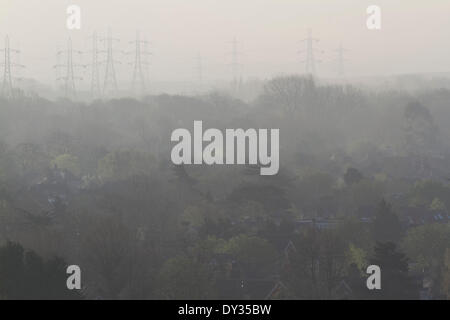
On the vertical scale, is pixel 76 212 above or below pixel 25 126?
below

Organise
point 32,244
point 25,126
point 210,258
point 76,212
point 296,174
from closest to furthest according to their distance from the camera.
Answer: point 32,244 < point 210,258 < point 76,212 < point 296,174 < point 25,126

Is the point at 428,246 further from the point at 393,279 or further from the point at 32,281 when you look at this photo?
the point at 32,281

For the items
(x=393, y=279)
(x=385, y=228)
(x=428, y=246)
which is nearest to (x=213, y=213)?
(x=385, y=228)

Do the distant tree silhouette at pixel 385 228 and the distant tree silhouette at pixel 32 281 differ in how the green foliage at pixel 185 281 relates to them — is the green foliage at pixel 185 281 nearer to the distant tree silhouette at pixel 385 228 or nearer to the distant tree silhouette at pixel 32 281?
the distant tree silhouette at pixel 32 281

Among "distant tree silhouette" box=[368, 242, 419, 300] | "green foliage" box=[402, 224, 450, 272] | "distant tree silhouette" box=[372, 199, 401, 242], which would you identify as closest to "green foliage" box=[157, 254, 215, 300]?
"distant tree silhouette" box=[368, 242, 419, 300]

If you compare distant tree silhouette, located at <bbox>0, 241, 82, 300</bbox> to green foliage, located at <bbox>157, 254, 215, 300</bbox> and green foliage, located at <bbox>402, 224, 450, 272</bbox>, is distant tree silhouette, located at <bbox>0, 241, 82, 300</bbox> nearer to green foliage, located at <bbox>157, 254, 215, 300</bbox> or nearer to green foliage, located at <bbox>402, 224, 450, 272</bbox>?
green foliage, located at <bbox>157, 254, 215, 300</bbox>

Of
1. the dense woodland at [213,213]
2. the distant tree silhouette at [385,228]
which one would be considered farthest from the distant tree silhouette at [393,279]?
the distant tree silhouette at [385,228]
